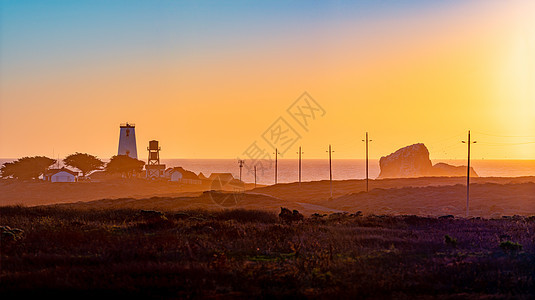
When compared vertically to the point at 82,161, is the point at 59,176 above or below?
below

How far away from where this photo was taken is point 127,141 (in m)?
130

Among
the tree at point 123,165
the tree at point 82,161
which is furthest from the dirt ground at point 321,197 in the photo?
the tree at point 82,161

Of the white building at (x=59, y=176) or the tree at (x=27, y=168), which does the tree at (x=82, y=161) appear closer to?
the tree at (x=27, y=168)

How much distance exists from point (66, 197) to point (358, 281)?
91.1 m

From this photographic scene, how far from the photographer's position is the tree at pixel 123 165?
410 feet

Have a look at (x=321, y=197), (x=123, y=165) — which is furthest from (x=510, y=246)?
(x=123, y=165)

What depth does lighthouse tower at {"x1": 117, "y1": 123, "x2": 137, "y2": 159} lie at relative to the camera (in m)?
130

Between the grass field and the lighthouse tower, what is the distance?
110m

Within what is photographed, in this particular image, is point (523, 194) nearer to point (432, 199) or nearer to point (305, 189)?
point (432, 199)

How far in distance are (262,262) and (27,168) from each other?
118989mm

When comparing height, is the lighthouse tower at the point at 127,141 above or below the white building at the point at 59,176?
above

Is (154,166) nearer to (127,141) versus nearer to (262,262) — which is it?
(127,141)

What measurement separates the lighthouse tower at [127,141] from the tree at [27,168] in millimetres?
17883

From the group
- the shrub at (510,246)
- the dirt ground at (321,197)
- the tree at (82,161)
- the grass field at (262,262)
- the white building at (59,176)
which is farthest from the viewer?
the tree at (82,161)
